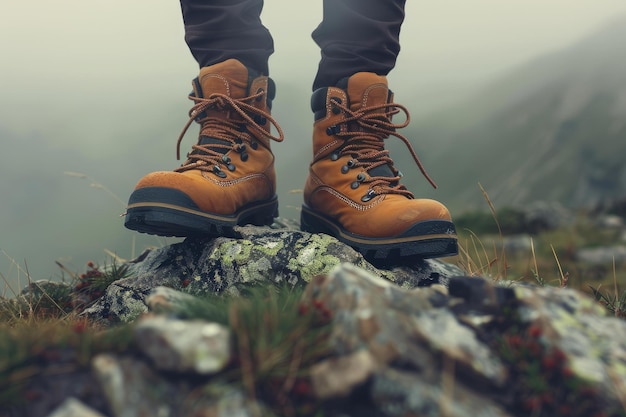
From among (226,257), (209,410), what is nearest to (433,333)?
(209,410)

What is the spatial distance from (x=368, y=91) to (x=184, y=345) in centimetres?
247

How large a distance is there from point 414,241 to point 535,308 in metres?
1.39

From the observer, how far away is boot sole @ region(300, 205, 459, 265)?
3.47 metres

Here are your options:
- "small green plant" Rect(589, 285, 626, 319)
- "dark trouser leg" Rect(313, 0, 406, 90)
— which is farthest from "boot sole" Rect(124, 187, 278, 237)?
"small green plant" Rect(589, 285, 626, 319)

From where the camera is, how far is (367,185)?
12.3 ft

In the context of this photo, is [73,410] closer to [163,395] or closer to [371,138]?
[163,395]

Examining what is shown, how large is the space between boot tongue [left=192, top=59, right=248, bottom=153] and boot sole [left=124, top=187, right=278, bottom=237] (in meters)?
0.58

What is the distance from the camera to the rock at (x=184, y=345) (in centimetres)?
175

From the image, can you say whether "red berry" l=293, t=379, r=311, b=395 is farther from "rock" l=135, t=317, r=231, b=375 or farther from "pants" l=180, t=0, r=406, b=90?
"pants" l=180, t=0, r=406, b=90

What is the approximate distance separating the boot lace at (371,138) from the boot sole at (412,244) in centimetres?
38

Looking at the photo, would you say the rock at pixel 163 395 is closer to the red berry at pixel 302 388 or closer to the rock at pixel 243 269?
the red berry at pixel 302 388

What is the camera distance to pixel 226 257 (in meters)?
3.36

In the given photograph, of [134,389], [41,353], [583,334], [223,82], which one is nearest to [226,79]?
[223,82]

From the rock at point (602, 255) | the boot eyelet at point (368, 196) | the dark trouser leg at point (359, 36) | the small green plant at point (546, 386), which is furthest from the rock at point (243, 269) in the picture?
the rock at point (602, 255)
